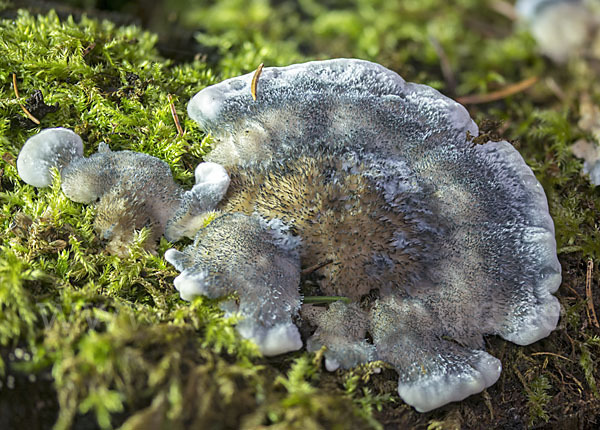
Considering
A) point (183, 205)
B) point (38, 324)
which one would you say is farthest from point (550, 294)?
point (38, 324)

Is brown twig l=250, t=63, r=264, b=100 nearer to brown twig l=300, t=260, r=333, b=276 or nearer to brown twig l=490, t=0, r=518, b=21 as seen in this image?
brown twig l=300, t=260, r=333, b=276

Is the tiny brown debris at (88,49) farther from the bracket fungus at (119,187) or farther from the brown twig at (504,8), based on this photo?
the brown twig at (504,8)

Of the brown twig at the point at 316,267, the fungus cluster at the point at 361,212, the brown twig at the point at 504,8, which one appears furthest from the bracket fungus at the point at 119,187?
the brown twig at the point at 504,8

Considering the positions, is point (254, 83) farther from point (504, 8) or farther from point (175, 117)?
point (504, 8)

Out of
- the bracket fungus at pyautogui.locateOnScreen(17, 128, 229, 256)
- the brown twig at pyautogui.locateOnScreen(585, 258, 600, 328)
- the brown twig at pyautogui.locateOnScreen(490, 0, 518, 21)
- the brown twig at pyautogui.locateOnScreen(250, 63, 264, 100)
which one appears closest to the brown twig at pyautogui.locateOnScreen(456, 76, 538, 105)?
the brown twig at pyautogui.locateOnScreen(585, 258, 600, 328)

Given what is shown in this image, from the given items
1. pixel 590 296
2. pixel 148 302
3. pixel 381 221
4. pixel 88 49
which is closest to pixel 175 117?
pixel 88 49
